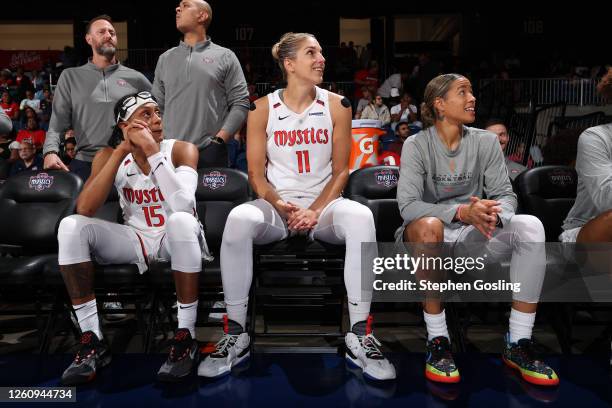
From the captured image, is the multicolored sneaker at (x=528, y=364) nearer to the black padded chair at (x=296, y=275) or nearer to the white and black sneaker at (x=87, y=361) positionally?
the black padded chair at (x=296, y=275)

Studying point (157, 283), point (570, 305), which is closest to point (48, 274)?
point (157, 283)

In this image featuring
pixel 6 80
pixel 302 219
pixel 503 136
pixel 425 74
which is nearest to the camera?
pixel 302 219

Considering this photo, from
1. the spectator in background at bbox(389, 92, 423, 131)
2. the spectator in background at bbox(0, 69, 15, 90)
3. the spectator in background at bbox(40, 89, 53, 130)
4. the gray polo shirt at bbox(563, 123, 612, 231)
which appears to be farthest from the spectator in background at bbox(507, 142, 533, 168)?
the spectator in background at bbox(0, 69, 15, 90)

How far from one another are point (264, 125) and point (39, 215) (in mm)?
1442

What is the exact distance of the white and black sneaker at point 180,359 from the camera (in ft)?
7.73

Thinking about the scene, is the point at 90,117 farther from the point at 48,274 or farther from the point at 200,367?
→ the point at 200,367

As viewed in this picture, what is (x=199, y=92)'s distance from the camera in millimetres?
3602

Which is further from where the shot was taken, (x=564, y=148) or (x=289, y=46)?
(x=564, y=148)

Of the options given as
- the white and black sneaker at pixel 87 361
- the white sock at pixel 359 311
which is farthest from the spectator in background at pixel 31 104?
the white sock at pixel 359 311

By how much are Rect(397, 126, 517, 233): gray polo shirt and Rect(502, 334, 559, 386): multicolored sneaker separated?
1.92ft

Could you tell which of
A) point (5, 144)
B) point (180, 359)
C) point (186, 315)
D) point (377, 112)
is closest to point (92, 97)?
point (186, 315)

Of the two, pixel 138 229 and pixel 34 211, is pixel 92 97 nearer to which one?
pixel 34 211

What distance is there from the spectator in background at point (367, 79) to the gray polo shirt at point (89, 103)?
7.78 m

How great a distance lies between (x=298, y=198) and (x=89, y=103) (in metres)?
1.57
